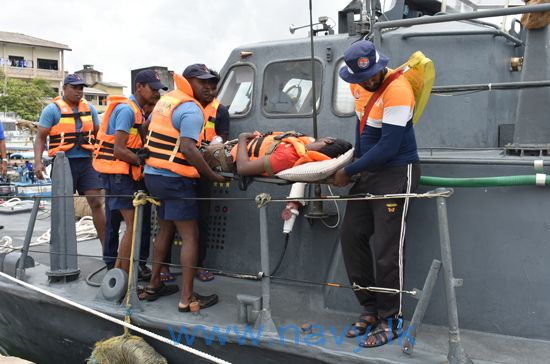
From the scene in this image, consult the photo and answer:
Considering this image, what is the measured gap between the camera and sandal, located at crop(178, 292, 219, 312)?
3.47 meters

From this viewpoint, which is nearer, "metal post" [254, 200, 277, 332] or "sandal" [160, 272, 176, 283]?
"metal post" [254, 200, 277, 332]

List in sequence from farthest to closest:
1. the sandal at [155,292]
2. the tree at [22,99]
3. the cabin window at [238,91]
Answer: the tree at [22,99] < the cabin window at [238,91] < the sandal at [155,292]

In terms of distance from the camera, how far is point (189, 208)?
3.60 meters

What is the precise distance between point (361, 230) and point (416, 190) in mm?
383

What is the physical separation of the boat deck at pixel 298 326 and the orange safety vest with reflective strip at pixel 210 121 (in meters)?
1.11

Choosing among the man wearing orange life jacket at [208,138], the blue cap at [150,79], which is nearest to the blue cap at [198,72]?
the man wearing orange life jacket at [208,138]

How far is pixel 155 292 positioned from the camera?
147 inches

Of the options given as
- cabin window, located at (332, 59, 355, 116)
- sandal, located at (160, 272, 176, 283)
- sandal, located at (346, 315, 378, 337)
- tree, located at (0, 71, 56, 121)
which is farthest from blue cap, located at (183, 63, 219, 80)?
tree, located at (0, 71, 56, 121)

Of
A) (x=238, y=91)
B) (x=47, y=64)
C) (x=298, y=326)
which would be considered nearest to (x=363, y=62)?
(x=298, y=326)

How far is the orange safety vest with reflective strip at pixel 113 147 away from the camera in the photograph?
4180mm

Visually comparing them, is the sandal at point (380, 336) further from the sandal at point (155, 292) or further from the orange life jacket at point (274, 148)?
the sandal at point (155, 292)

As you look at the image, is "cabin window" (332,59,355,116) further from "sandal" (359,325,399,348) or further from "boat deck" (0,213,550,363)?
"sandal" (359,325,399,348)

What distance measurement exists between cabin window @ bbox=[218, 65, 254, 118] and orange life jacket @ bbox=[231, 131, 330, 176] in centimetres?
92

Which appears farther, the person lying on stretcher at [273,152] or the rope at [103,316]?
the person lying on stretcher at [273,152]
